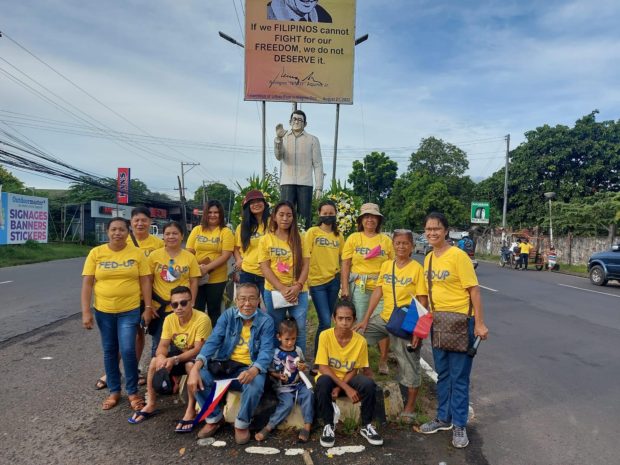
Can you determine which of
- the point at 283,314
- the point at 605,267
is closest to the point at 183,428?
the point at 283,314

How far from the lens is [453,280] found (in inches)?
126

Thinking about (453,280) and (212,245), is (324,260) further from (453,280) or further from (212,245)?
(453,280)

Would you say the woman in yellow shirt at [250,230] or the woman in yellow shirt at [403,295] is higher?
the woman in yellow shirt at [250,230]

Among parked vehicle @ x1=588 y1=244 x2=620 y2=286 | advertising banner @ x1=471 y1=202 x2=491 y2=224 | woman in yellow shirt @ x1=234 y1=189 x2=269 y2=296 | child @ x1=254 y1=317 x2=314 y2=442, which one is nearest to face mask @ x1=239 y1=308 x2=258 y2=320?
child @ x1=254 y1=317 x2=314 y2=442

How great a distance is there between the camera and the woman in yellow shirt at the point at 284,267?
378 cm

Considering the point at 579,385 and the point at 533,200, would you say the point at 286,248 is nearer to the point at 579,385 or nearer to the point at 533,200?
the point at 579,385

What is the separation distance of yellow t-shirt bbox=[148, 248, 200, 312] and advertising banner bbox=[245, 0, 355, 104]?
4231 mm

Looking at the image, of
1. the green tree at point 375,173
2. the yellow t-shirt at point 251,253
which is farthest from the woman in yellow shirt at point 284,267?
the green tree at point 375,173

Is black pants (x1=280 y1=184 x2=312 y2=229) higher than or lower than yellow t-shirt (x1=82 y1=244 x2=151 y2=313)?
higher

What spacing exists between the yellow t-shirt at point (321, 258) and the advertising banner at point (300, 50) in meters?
3.91

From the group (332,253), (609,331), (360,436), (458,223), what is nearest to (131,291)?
(332,253)

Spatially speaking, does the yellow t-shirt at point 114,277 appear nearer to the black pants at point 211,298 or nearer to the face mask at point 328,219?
the black pants at point 211,298

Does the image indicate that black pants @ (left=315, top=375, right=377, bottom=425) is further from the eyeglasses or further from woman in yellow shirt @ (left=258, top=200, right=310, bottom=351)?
the eyeglasses

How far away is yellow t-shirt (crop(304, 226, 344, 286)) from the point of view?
4.27m
